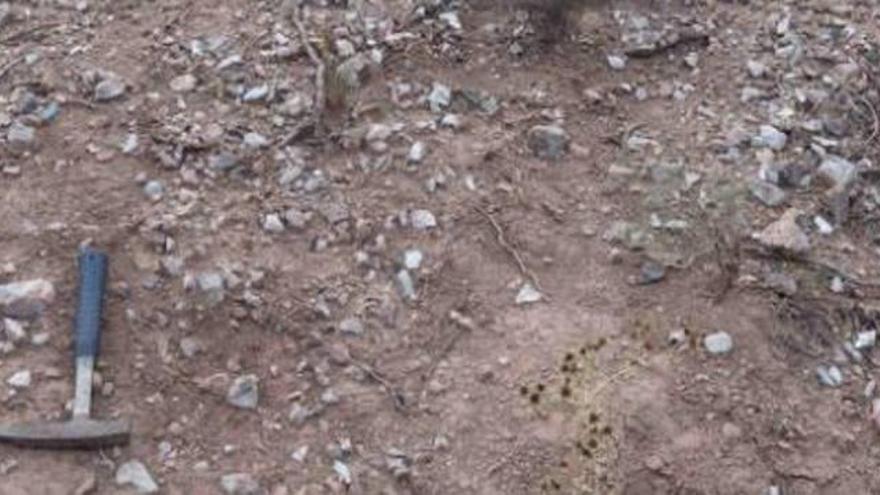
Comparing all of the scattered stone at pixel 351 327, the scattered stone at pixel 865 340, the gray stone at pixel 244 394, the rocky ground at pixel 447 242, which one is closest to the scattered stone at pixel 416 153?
the rocky ground at pixel 447 242

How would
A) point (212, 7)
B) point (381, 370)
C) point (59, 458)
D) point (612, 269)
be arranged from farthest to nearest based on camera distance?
point (212, 7) < point (612, 269) < point (381, 370) < point (59, 458)

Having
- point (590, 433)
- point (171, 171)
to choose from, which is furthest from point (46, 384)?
point (590, 433)

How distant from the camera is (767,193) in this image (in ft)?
12.5

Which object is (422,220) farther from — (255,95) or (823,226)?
(823,226)

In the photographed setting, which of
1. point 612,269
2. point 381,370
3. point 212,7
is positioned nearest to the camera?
point 381,370

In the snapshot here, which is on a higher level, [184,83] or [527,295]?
[184,83]

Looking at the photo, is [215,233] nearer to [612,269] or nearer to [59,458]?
[59,458]

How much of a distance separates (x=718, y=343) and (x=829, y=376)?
29 cm

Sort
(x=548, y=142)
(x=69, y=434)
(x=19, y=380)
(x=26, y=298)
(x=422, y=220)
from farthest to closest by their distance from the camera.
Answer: (x=548, y=142) < (x=422, y=220) < (x=26, y=298) < (x=19, y=380) < (x=69, y=434)

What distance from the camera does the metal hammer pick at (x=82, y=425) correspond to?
3.15 meters

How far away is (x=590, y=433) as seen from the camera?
329 cm

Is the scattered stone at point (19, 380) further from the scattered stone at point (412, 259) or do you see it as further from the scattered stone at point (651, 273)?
the scattered stone at point (651, 273)

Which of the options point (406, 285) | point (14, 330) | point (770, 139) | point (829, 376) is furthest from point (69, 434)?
point (770, 139)

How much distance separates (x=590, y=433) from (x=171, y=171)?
1338mm
